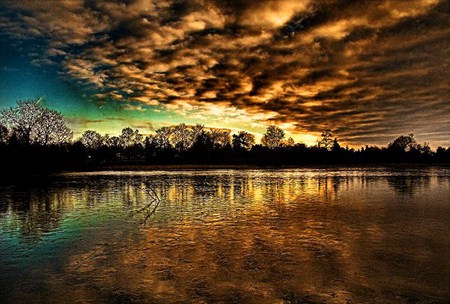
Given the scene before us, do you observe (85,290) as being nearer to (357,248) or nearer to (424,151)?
(357,248)

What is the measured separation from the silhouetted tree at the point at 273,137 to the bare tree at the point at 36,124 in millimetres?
71235

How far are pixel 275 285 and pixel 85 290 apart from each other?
3.86 m

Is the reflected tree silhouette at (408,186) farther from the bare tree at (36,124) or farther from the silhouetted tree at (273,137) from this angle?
the silhouetted tree at (273,137)

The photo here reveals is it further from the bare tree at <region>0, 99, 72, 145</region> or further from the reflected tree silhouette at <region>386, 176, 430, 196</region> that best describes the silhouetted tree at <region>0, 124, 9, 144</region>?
the reflected tree silhouette at <region>386, 176, 430, 196</region>

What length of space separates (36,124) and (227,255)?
73.1 m

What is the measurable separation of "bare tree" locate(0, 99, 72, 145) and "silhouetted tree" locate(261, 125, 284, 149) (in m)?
71.2

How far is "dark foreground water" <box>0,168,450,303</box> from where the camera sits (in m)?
6.83

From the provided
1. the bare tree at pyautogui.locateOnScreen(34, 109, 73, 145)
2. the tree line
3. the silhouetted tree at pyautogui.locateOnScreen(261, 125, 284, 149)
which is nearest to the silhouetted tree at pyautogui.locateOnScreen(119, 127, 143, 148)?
the tree line

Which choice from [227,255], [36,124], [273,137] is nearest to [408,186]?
[227,255]

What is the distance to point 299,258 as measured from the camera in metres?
9.05

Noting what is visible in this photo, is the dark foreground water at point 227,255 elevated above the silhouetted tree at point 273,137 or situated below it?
below

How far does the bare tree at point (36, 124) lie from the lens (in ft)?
223

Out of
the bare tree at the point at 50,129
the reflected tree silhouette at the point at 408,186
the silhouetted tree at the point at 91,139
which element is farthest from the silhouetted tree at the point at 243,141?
the reflected tree silhouette at the point at 408,186

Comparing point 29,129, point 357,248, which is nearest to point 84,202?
point 357,248
